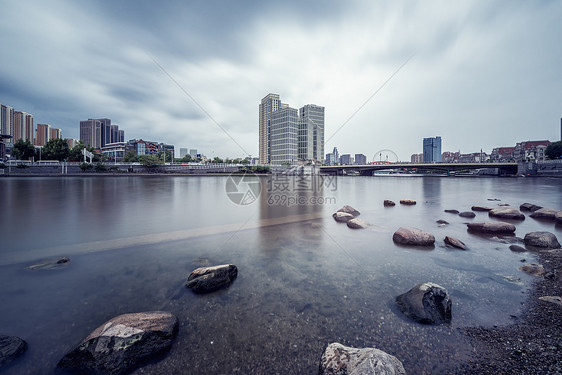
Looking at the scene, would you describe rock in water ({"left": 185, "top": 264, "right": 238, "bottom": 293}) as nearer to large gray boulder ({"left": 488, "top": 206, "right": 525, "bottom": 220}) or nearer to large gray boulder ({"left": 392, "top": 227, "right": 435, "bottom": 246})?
large gray boulder ({"left": 392, "top": 227, "right": 435, "bottom": 246})

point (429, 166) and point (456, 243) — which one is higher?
point (429, 166)

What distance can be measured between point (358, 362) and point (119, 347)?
3.37 metres

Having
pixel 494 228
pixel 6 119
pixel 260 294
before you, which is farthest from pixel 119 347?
pixel 6 119

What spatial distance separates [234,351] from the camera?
143 inches

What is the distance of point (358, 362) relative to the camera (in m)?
2.92

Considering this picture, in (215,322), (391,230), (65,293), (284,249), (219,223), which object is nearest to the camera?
(215,322)

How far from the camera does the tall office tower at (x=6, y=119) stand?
174188 mm

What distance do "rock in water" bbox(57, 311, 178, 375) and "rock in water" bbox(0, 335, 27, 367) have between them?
77cm

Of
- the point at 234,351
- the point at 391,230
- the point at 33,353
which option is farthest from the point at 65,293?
the point at 391,230

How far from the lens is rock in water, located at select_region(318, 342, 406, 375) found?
279 cm

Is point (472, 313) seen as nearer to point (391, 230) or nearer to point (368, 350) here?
point (368, 350)

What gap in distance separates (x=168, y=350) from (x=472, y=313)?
5484 mm

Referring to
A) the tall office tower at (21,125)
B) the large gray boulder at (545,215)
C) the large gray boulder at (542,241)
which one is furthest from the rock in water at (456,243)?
the tall office tower at (21,125)

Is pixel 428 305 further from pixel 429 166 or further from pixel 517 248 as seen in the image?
pixel 429 166
